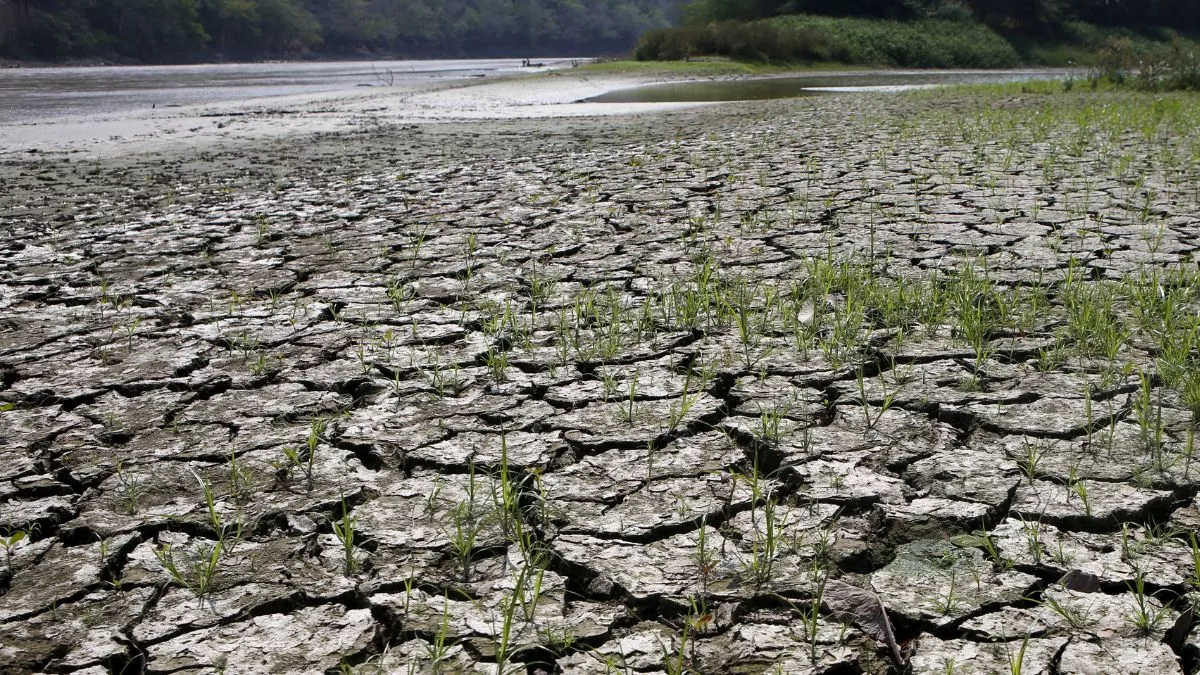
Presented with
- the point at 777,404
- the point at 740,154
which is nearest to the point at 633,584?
the point at 777,404

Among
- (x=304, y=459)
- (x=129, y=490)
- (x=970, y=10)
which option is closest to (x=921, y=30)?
(x=970, y=10)

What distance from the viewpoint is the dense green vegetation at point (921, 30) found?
33.3 metres

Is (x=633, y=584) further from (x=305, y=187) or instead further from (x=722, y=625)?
(x=305, y=187)

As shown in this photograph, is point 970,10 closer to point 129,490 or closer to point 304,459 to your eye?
point 304,459

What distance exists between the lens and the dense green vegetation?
33.3 m

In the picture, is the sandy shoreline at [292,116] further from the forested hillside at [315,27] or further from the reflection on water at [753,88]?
the forested hillside at [315,27]

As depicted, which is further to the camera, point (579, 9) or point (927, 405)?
point (579, 9)

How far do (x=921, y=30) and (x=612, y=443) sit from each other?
40980mm

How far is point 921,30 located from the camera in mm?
40031

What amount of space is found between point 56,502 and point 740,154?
6975mm

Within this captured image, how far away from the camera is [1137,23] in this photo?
175ft

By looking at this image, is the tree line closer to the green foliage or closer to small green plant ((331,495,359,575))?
the green foliage

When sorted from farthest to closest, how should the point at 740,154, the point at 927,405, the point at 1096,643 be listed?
1. the point at 740,154
2. the point at 927,405
3. the point at 1096,643

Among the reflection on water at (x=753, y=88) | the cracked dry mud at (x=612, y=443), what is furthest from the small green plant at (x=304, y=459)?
the reflection on water at (x=753, y=88)
